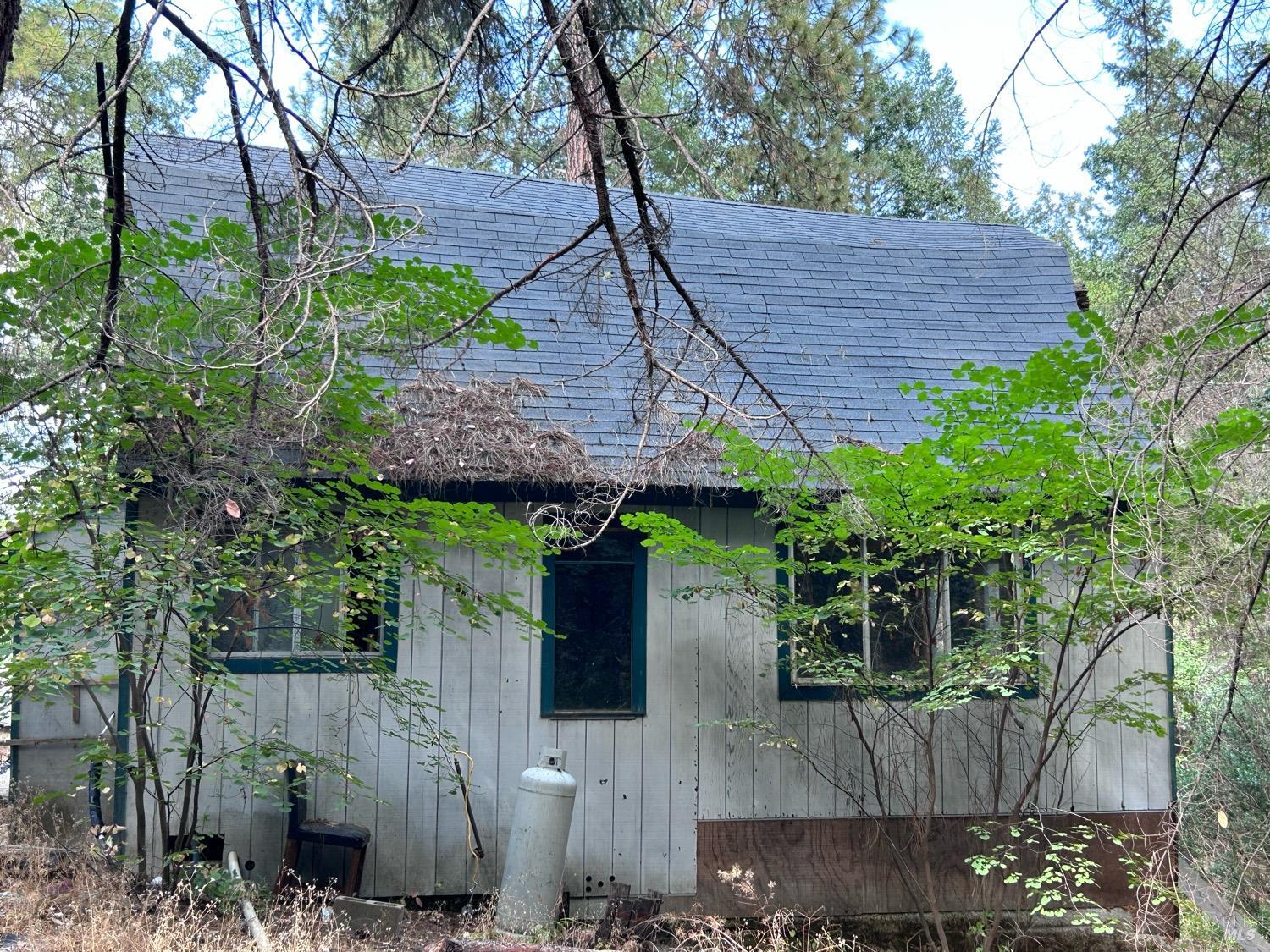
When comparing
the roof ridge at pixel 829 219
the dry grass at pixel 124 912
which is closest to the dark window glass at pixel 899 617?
the dry grass at pixel 124 912

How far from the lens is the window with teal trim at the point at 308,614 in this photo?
231 inches

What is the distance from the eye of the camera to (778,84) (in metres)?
5.14

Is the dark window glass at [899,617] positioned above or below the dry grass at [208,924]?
above

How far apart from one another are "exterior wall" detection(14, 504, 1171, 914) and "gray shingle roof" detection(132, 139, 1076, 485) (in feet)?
3.72

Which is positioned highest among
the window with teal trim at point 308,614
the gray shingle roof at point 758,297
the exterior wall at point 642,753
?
the gray shingle roof at point 758,297

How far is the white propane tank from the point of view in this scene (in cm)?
661

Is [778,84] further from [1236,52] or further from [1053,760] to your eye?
[1053,760]

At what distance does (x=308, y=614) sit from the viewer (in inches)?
275

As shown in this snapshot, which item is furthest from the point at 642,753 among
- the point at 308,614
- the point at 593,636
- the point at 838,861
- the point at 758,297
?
the point at 758,297

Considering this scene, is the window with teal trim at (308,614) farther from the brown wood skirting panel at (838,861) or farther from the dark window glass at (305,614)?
the brown wood skirting panel at (838,861)

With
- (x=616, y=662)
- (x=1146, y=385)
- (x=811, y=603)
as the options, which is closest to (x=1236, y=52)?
(x=1146, y=385)

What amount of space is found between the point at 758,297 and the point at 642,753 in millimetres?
4179

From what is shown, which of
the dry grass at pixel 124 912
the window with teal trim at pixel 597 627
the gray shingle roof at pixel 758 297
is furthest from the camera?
the gray shingle roof at pixel 758 297

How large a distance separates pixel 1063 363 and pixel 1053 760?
11.3 feet
